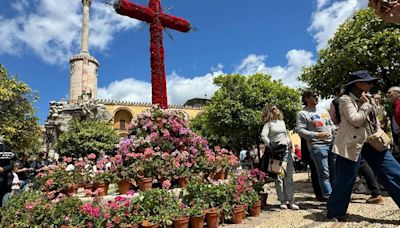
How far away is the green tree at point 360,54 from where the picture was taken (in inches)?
335

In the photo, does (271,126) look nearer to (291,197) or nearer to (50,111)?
(291,197)

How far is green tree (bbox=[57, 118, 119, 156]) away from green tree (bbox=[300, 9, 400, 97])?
1410 centimetres

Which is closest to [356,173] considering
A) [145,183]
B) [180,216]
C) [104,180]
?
[180,216]

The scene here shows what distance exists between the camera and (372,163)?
377cm

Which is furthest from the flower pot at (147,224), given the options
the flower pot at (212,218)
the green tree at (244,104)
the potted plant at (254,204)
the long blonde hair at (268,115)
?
the green tree at (244,104)

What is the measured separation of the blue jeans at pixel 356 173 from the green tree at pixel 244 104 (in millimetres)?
19289

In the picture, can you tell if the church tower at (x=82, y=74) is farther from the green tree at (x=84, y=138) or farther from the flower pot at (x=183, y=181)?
the flower pot at (x=183, y=181)

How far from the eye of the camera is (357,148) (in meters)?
3.61

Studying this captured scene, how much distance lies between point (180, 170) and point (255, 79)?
72.1 feet

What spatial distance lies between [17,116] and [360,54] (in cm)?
2456

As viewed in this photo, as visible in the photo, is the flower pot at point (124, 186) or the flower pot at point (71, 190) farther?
the flower pot at point (71, 190)

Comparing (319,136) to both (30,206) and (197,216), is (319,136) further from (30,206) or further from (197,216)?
(30,206)

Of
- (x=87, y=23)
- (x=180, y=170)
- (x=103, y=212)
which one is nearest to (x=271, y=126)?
(x=180, y=170)

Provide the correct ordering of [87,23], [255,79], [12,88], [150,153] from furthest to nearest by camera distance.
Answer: [87,23], [255,79], [12,88], [150,153]
